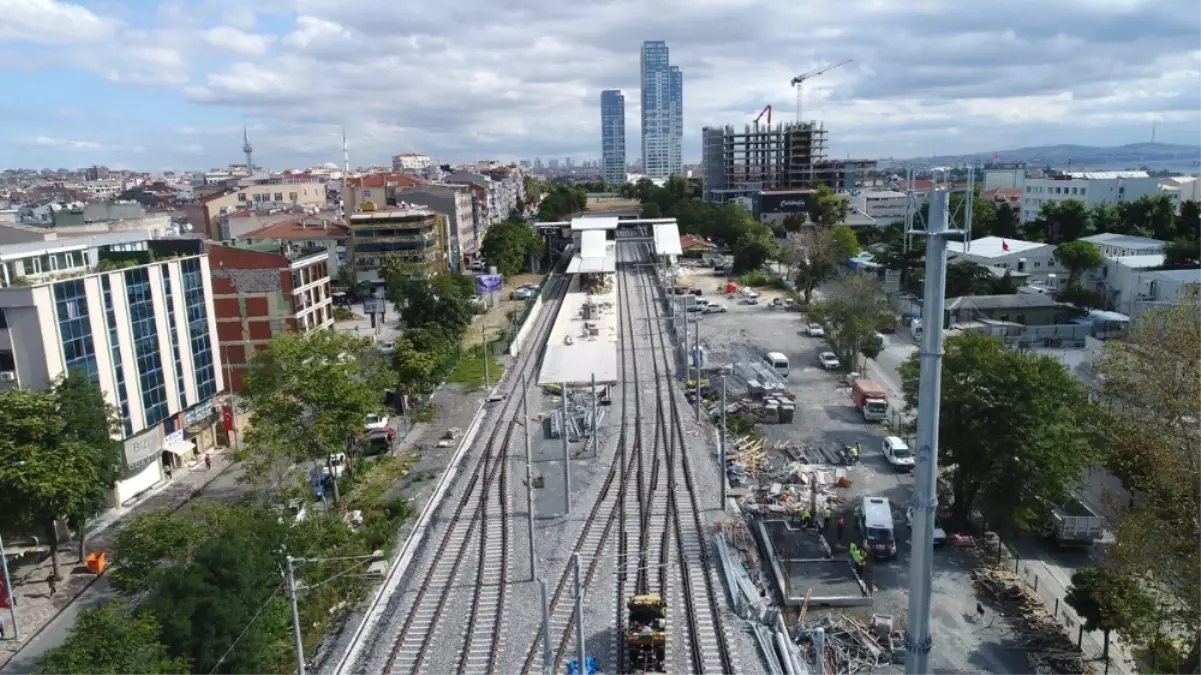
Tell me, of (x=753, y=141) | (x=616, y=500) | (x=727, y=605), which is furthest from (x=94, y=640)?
(x=753, y=141)

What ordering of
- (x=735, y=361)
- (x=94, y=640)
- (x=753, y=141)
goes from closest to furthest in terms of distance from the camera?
(x=94, y=640) < (x=735, y=361) < (x=753, y=141)

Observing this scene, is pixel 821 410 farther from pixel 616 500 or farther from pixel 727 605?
pixel 727 605

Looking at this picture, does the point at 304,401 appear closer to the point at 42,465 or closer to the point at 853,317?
the point at 42,465

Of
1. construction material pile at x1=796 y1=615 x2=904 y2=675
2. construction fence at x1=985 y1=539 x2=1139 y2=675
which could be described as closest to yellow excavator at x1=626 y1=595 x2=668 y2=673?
construction material pile at x1=796 y1=615 x2=904 y2=675

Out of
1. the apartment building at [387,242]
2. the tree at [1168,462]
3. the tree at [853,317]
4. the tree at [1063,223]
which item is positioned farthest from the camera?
the apartment building at [387,242]

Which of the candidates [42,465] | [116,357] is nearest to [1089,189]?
[116,357]

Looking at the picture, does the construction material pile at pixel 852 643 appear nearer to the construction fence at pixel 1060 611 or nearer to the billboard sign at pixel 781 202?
the construction fence at pixel 1060 611

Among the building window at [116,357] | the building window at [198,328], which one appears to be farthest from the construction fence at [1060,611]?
the building window at [198,328]
